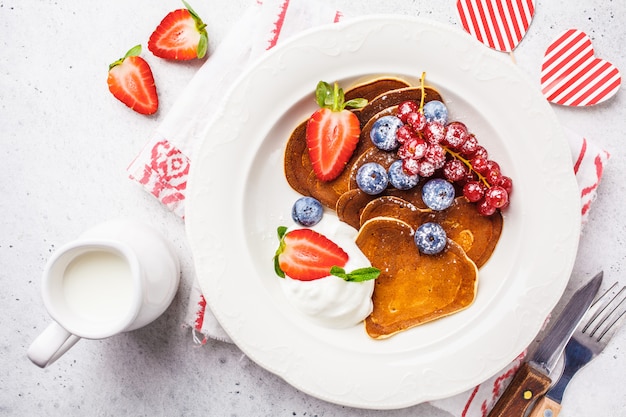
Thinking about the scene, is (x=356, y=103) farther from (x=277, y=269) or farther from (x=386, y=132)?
(x=277, y=269)

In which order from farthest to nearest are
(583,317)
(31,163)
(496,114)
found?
1. (31,163)
2. (583,317)
3. (496,114)

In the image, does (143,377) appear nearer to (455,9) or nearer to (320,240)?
(320,240)

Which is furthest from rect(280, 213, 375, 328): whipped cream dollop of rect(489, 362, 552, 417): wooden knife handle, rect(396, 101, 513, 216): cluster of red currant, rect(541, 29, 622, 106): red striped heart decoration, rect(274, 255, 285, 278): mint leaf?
rect(541, 29, 622, 106): red striped heart decoration

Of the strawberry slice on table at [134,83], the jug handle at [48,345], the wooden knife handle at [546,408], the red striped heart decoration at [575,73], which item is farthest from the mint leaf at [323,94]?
the wooden knife handle at [546,408]

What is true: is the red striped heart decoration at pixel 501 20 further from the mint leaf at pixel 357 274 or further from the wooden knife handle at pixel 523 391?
the wooden knife handle at pixel 523 391

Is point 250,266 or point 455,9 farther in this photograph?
point 455,9

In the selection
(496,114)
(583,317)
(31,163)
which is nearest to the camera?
(496,114)

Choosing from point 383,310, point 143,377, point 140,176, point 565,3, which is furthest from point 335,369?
point 565,3

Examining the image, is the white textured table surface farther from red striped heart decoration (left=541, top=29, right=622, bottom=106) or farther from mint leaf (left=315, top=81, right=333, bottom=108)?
mint leaf (left=315, top=81, right=333, bottom=108)
